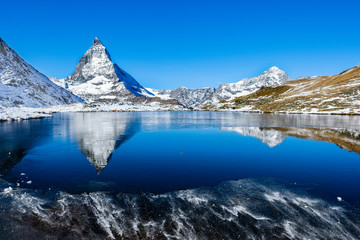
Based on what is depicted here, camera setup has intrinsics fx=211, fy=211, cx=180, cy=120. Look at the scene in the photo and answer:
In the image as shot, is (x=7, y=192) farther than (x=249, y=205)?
Yes

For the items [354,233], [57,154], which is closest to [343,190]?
[354,233]

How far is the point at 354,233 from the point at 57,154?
28.7 metres

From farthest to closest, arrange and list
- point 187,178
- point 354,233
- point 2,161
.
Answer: point 2,161 < point 187,178 < point 354,233

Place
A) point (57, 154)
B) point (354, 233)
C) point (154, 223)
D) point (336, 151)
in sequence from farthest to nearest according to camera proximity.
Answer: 1. point (336, 151)
2. point (57, 154)
3. point (154, 223)
4. point (354, 233)

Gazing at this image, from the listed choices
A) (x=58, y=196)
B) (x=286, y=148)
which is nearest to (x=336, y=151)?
(x=286, y=148)

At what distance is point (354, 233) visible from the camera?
1042 cm

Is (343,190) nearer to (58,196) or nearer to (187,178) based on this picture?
(187,178)

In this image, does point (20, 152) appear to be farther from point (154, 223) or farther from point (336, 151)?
point (336, 151)

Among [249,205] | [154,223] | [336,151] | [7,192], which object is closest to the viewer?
[154,223]

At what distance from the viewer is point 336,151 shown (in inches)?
1111

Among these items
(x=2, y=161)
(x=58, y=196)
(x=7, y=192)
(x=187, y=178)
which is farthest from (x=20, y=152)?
(x=187, y=178)

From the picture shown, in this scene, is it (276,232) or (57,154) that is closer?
(276,232)

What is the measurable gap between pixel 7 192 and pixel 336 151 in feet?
117

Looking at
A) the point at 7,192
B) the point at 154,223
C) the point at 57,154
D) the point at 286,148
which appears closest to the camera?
the point at 154,223
